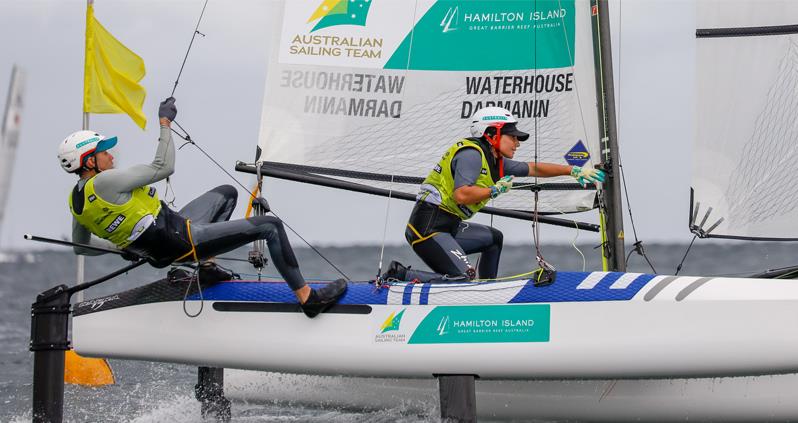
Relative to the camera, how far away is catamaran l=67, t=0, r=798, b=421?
5.82 meters

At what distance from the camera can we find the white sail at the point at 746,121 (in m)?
7.01

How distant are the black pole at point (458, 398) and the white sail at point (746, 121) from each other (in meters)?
1.90

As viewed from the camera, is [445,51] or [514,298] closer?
[514,298]

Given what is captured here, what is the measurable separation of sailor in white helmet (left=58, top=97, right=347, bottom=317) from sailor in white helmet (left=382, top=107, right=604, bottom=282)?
51 centimetres

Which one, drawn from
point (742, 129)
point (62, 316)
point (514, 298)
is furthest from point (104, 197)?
point (742, 129)

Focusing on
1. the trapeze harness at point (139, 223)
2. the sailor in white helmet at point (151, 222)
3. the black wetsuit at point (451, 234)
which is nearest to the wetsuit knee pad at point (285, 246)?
the sailor in white helmet at point (151, 222)

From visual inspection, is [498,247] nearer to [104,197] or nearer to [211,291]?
[211,291]

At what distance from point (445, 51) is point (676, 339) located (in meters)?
2.74

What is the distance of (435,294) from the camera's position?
6.19m

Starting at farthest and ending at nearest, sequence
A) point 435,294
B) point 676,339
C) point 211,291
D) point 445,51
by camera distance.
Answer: point 445,51
point 211,291
point 435,294
point 676,339

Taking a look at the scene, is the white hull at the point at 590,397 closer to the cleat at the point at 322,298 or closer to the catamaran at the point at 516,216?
the catamaran at the point at 516,216

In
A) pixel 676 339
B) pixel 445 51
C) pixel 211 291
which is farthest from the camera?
pixel 445 51

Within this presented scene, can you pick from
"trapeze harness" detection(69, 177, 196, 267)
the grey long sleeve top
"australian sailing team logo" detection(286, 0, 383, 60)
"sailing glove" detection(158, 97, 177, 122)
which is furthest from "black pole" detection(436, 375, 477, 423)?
"australian sailing team logo" detection(286, 0, 383, 60)

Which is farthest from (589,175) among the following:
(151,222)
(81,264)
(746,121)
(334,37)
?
(81,264)
